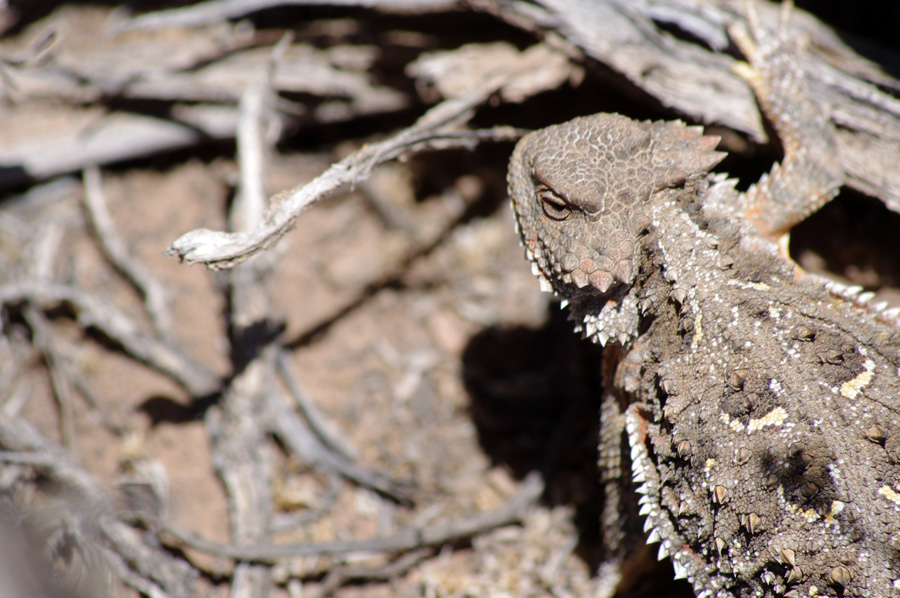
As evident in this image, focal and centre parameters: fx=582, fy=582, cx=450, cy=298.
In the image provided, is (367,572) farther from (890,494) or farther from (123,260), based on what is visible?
(123,260)

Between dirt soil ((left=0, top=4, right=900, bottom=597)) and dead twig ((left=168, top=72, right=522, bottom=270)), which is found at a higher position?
dead twig ((left=168, top=72, right=522, bottom=270))

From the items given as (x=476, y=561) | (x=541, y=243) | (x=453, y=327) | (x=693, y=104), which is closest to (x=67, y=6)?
(x=453, y=327)

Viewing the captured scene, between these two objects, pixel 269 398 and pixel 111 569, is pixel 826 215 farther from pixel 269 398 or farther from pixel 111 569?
pixel 111 569

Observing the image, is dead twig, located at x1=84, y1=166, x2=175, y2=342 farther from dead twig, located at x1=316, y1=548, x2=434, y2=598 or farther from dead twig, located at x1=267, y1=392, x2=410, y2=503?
dead twig, located at x1=316, y1=548, x2=434, y2=598

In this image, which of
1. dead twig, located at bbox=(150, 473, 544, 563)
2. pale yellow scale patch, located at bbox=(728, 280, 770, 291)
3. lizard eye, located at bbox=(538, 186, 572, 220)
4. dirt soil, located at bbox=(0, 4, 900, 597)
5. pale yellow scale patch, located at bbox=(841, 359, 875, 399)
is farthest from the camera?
dirt soil, located at bbox=(0, 4, 900, 597)

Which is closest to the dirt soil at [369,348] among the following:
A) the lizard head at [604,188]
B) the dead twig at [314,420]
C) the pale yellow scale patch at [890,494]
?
the dead twig at [314,420]

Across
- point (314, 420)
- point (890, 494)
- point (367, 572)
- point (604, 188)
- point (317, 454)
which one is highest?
point (604, 188)

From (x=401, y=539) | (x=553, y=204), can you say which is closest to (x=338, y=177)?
(x=553, y=204)

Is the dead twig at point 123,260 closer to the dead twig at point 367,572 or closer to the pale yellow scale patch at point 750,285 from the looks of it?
the dead twig at point 367,572

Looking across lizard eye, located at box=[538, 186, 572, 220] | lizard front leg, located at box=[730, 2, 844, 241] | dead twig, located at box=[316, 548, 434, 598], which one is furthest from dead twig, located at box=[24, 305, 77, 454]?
lizard front leg, located at box=[730, 2, 844, 241]
